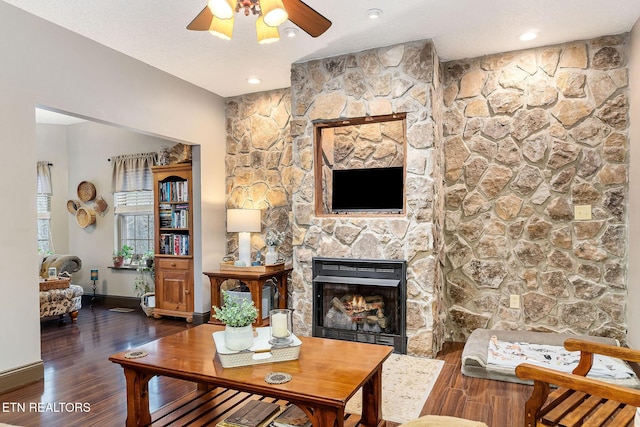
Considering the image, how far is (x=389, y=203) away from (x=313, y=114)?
3.81ft

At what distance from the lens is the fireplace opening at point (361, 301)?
142 inches

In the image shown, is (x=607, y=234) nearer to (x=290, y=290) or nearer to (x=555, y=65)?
(x=555, y=65)

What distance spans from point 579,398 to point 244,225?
3536 millimetres

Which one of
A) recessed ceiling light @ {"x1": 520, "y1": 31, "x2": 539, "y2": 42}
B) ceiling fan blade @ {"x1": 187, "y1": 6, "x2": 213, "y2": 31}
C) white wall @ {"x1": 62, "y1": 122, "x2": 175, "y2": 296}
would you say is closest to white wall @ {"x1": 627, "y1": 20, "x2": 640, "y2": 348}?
recessed ceiling light @ {"x1": 520, "y1": 31, "x2": 539, "y2": 42}

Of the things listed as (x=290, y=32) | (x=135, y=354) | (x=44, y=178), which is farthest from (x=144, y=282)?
(x=290, y=32)

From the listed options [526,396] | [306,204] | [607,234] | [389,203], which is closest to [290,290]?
[306,204]

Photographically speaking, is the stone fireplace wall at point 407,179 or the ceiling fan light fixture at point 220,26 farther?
the stone fireplace wall at point 407,179

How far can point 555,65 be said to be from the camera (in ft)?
11.9

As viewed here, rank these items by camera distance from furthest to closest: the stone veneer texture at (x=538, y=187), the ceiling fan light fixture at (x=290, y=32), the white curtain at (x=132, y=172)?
1. the white curtain at (x=132, y=172)
2. the stone veneer texture at (x=538, y=187)
3. the ceiling fan light fixture at (x=290, y=32)

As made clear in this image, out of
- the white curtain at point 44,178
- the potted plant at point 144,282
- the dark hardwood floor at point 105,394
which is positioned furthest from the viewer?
the white curtain at point 44,178

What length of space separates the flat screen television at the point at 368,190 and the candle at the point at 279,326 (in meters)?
1.87

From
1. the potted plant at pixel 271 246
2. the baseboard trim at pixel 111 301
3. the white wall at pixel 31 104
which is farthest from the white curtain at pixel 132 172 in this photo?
the potted plant at pixel 271 246

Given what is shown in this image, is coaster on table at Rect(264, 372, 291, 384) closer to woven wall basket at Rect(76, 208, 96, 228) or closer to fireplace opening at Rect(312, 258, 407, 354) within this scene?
fireplace opening at Rect(312, 258, 407, 354)

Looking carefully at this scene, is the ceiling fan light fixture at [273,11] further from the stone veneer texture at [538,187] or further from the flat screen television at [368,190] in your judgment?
the stone veneer texture at [538,187]
